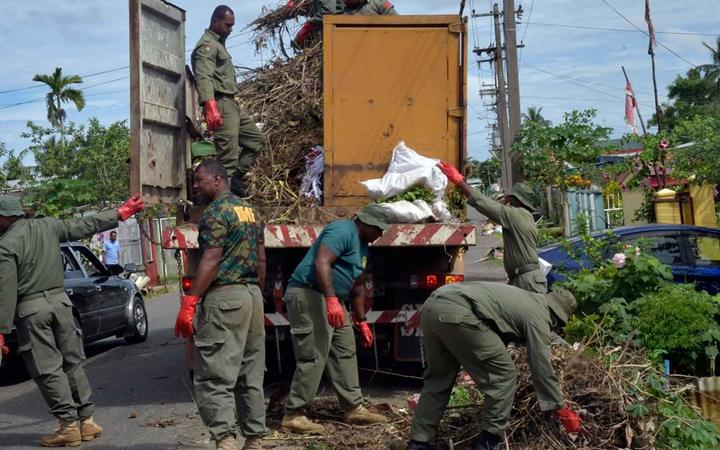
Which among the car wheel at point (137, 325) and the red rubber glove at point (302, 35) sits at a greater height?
the red rubber glove at point (302, 35)

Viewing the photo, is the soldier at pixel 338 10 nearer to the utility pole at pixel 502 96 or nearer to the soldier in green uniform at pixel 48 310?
the soldier in green uniform at pixel 48 310

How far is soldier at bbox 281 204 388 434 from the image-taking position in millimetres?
6523

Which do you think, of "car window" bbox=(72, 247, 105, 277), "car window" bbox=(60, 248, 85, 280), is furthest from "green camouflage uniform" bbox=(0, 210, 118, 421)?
"car window" bbox=(72, 247, 105, 277)

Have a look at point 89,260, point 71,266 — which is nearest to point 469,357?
point 71,266

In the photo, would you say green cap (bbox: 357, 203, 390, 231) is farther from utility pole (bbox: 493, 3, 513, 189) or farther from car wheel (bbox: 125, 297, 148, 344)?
utility pole (bbox: 493, 3, 513, 189)

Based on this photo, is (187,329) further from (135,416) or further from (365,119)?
(365,119)

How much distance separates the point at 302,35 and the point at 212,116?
1907mm

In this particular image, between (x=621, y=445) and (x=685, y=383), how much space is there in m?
1.29

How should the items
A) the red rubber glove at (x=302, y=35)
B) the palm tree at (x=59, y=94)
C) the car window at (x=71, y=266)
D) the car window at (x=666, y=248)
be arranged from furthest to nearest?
the palm tree at (x=59, y=94) → the car window at (x=71, y=266) → the car window at (x=666, y=248) → the red rubber glove at (x=302, y=35)

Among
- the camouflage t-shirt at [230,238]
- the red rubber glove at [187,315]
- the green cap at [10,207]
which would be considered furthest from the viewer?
the green cap at [10,207]

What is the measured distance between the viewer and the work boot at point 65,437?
21.8 ft

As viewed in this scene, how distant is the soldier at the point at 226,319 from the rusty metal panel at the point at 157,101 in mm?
1917

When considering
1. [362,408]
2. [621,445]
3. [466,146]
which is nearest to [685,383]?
[621,445]

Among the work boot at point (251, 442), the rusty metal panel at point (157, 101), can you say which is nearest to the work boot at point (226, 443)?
the work boot at point (251, 442)
